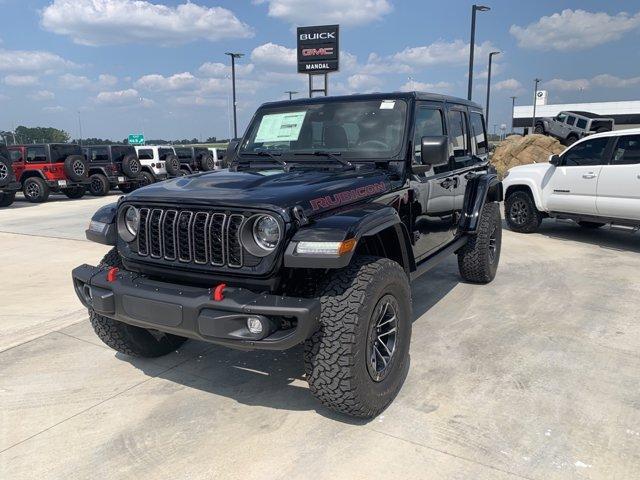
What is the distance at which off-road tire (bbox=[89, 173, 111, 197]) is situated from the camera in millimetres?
17016

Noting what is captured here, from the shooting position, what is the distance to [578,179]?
25.6ft

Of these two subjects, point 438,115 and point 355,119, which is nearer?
point 355,119

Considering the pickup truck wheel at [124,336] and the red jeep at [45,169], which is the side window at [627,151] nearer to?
the pickup truck wheel at [124,336]

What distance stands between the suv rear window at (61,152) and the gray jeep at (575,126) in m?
20.3

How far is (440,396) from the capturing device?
3.17 metres

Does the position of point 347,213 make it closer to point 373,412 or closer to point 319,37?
point 373,412

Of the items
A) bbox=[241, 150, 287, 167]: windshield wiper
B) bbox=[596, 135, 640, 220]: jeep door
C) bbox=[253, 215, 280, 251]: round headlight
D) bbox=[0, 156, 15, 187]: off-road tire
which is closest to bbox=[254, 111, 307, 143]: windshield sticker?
bbox=[241, 150, 287, 167]: windshield wiper

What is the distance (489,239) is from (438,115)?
5.60 feet

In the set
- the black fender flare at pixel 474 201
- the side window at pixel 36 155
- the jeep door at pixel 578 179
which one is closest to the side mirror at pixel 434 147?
the black fender flare at pixel 474 201

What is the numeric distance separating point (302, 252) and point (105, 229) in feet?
4.92

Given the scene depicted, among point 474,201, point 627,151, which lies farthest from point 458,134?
point 627,151

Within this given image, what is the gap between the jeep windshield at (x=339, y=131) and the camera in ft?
12.4

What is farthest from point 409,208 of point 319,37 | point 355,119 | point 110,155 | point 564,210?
point 319,37

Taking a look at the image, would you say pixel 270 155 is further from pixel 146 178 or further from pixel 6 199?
pixel 146 178
